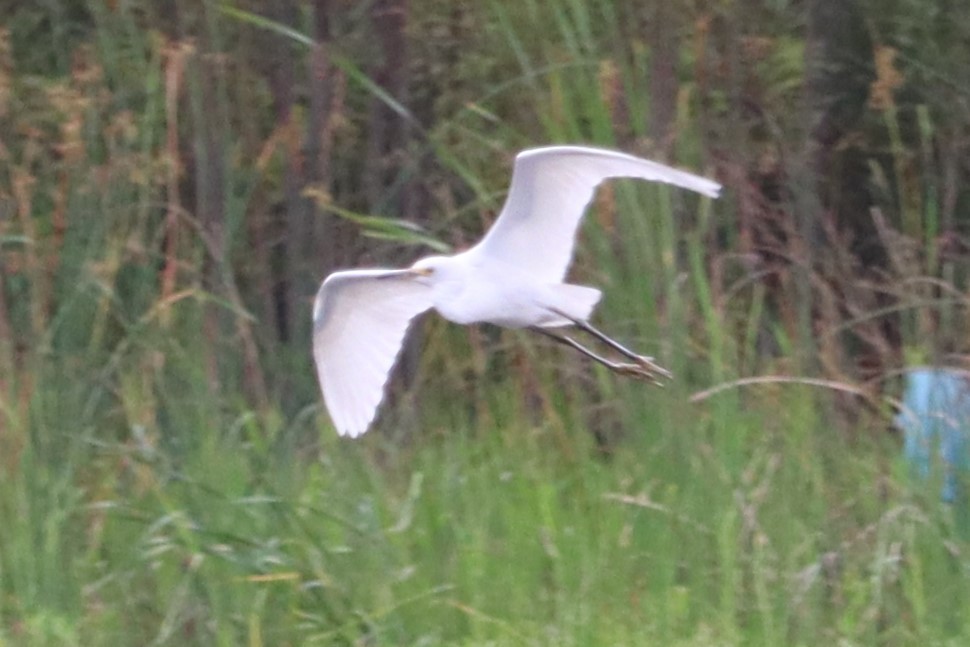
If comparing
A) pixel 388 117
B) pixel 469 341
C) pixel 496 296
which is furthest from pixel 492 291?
pixel 388 117

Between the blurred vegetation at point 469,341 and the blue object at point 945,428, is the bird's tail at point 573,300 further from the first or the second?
the blue object at point 945,428

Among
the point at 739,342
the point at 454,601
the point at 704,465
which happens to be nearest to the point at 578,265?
the point at 739,342

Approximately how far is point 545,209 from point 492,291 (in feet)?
0.80

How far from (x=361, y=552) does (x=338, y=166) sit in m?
2.18

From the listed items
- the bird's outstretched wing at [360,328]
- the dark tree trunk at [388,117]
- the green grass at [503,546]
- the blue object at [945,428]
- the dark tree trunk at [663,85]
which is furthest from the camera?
the dark tree trunk at [388,117]

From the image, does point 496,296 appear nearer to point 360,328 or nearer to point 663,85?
point 360,328

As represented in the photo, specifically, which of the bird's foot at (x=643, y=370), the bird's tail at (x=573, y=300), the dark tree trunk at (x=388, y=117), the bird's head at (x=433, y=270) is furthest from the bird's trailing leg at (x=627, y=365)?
the dark tree trunk at (x=388, y=117)

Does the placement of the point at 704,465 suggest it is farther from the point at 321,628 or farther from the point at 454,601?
the point at 321,628

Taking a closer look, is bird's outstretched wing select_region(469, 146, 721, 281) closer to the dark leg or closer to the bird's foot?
the dark leg

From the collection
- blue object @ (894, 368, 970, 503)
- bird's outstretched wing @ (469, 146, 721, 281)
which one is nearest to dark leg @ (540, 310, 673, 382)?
bird's outstretched wing @ (469, 146, 721, 281)

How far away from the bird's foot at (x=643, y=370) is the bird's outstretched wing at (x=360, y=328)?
0.43 m

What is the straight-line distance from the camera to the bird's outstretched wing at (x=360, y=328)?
379 centimetres

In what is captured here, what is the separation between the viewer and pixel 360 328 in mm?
3955

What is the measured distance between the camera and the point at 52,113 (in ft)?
16.9
